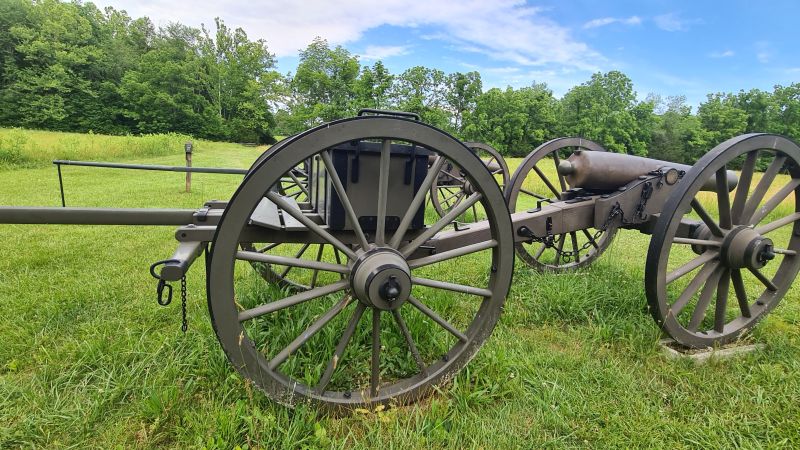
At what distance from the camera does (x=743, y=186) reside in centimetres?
269

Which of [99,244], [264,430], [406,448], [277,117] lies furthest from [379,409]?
[277,117]

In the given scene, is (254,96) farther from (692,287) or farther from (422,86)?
(692,287)

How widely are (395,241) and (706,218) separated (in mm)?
2087

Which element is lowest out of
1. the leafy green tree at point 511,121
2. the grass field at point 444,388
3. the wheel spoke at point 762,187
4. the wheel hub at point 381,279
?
the grass field at point 444,388

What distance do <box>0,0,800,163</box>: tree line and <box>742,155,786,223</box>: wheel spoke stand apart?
32.3m

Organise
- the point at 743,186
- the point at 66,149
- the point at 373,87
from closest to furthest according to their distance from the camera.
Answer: the point at 743,186, the point at 66,149, the point at 373,87

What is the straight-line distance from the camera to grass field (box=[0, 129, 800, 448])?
182 centimetres

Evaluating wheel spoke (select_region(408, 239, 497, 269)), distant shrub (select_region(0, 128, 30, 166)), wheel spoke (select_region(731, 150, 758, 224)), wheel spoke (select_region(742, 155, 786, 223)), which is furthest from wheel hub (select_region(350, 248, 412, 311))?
distant shrub (select_region(0, 128, 30, 166))

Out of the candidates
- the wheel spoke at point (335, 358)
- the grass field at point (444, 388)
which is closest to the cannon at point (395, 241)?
the wheel spoke at point (335, 358)

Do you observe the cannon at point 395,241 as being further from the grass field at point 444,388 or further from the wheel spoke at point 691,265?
the grass field at point 444,388

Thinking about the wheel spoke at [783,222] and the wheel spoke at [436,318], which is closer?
the wheel spoke at [436,318]

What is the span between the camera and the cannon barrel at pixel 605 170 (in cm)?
312

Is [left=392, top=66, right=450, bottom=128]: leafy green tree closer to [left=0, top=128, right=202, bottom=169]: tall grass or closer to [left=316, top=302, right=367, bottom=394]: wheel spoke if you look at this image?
[left=0, top=128, right=202, bottom=169]: tall grass

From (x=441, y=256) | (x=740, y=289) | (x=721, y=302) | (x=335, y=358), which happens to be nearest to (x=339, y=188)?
(x=441, y=256)
